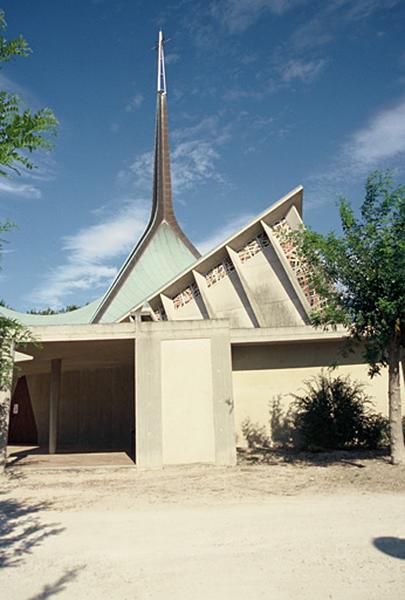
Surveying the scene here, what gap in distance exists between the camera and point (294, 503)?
24.8ft

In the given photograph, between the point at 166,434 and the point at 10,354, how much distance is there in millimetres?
4250

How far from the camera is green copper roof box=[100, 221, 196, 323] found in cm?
2651

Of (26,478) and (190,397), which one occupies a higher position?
(190,397)

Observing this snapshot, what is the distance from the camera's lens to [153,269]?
29.0 metres

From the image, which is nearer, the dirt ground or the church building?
the dirt ground

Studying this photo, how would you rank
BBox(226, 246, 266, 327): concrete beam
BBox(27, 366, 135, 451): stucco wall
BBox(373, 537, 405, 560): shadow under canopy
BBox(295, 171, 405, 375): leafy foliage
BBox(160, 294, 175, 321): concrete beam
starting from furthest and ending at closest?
BBox(160, 294, 175, 321): concrete beam < BBox(27, 366, 135, 451): stucco wall < BBox(226, 246, 266, 327): concrete beam < BBox(295, 171, 405, 375): leafy foliage < BBox(373, 537, 405, 560): shadow under canopy

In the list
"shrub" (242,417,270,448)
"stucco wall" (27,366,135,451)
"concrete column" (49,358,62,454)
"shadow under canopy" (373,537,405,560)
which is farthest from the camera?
"stucco wall" (27,366,135,451)

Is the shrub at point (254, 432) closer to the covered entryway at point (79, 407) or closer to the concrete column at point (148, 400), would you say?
the concrete column at point (148, 400)

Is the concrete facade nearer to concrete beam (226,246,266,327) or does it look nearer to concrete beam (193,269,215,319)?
concrete beam (226,246,266,327)

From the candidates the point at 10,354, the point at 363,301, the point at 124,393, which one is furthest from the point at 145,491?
the point at 124,393

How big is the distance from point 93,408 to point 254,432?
8.38 meters

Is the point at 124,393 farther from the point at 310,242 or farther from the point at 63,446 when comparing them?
the point at 310,242

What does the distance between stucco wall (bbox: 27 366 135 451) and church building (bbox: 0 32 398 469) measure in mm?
43

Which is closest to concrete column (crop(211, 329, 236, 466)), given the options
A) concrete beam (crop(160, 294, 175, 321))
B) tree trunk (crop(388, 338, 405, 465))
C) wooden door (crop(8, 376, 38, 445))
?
tree trunk (crop(388, 338, 405, 465))
